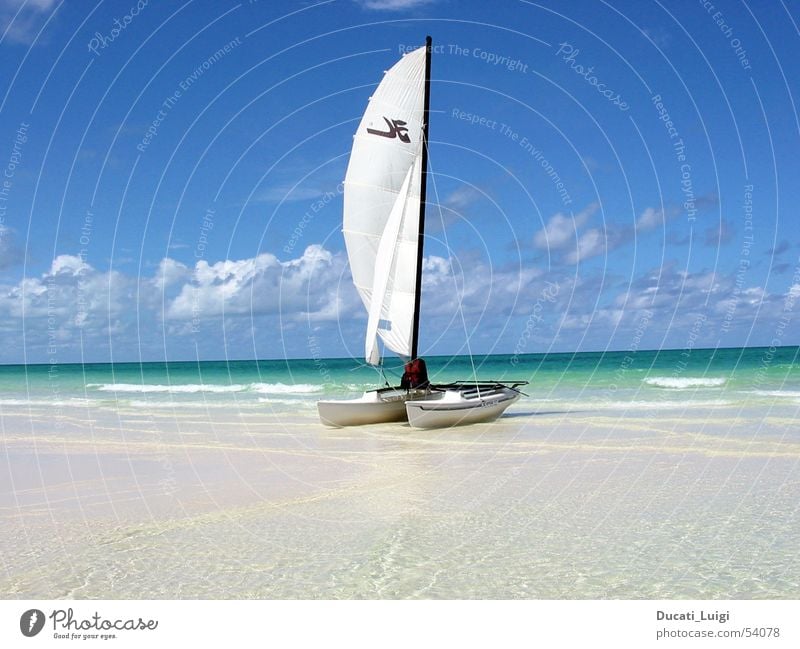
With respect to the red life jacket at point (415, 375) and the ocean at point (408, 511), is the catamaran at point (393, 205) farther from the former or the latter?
the ocean at point (408, 511)

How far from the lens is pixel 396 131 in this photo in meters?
29.0

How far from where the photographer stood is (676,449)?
19.7m

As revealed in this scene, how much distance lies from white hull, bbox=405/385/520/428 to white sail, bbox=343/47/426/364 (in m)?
3.27

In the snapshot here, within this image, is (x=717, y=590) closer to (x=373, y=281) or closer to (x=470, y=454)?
(x=470, y=454)

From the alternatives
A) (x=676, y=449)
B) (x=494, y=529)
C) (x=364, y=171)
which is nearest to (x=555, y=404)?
(x=364, y=171)

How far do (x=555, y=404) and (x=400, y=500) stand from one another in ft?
81.1

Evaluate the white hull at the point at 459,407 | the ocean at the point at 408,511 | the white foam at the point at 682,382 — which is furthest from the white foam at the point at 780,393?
the white hull at the point at 459,407

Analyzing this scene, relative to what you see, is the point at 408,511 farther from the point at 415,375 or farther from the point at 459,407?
the point at 415,375

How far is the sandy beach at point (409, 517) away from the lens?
9.08 metres

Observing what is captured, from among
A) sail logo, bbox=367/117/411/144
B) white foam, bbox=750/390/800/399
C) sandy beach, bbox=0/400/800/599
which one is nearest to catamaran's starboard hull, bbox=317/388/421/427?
sandy beach, bbox=0/400/800/599

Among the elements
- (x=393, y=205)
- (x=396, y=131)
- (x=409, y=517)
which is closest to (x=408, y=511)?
(x=409, y=517)
